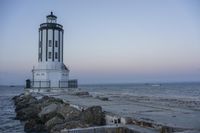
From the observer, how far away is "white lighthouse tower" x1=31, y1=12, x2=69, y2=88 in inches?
1366

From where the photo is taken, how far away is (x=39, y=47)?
36031mm

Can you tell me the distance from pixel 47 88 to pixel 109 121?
78.0ft

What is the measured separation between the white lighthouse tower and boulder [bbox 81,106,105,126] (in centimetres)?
2271

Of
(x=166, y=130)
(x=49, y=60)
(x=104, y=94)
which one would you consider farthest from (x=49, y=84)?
(x=166, y=130)

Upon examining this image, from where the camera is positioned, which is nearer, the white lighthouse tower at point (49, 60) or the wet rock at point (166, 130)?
the wet rock at point (166, 130)

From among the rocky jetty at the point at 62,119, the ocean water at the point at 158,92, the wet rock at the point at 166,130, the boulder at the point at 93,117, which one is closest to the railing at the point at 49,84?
the ocean water at the point at 158,92

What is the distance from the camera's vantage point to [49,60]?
35.0 metres

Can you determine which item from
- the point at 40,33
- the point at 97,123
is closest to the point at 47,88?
the point at 40,33

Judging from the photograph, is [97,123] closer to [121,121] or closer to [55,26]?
[121,121]

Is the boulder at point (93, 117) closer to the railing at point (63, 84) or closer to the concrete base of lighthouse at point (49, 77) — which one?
the concrete base of lighthouse at point (49, 77)

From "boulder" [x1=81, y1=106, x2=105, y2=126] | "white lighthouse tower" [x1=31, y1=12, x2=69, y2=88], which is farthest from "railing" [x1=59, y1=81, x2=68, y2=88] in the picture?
"boulder" [x1=81, y1=106, x2=105, y2=126]

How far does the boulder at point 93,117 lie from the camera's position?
39.9 feet

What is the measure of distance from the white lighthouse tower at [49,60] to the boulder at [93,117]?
22.7 metres

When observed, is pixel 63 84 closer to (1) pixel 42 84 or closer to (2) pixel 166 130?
(1) pixel 42 84
